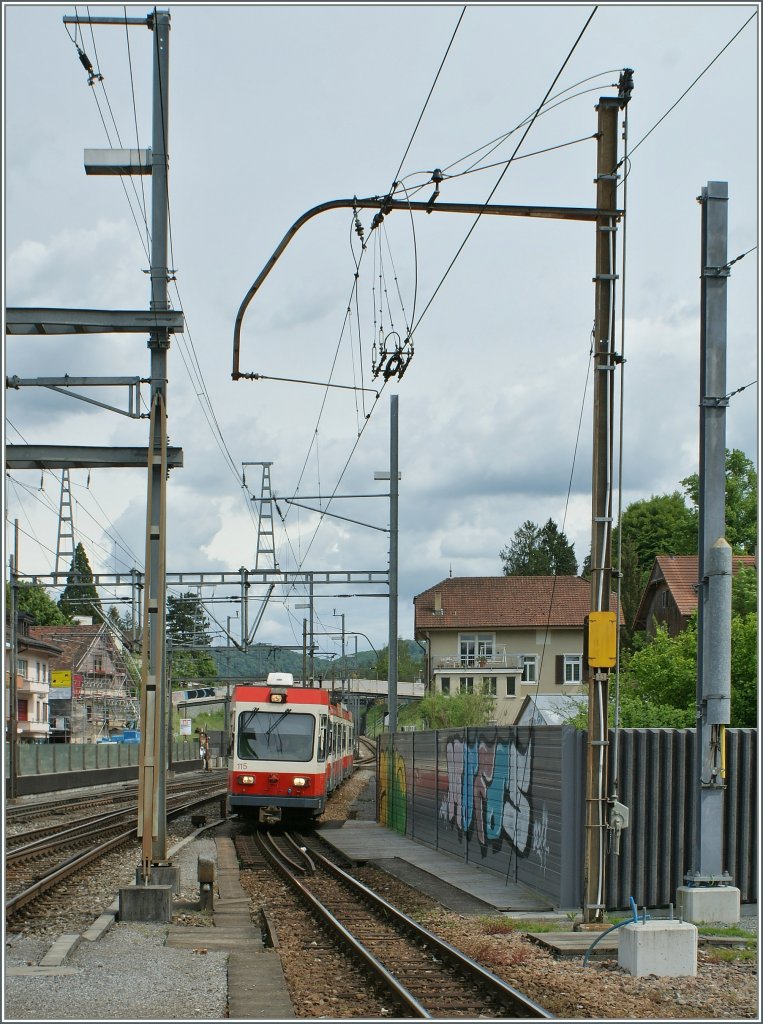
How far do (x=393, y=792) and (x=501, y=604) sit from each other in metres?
40.5

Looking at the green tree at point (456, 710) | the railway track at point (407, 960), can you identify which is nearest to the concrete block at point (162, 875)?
the railway track at point (407, 960)

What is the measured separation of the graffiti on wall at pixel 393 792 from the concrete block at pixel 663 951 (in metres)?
16.0

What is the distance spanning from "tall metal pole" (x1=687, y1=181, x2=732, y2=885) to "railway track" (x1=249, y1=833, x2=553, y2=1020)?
2.86 meters

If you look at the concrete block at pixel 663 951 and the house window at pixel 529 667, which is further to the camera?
the house window at pixel 529 667

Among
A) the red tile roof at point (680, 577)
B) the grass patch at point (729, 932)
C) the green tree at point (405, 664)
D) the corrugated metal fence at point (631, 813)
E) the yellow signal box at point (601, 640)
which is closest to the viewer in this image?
the grass patch at point (729, 932)

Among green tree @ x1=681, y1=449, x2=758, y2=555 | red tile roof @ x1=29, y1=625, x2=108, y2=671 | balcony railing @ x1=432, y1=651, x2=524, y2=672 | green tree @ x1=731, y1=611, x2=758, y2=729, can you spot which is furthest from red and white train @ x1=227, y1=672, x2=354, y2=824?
red tile roof @ x1=29, y1=625, x2=108, y2=671

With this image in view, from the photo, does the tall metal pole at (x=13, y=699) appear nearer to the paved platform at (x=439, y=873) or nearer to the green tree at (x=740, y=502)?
the paved platform at (x=439, y=873)

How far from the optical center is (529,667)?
66.6m

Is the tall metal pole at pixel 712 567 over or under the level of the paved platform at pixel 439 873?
over

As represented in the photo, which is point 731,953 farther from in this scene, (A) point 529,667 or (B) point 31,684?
(B) point 31,684

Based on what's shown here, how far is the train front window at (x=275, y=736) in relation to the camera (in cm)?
2598

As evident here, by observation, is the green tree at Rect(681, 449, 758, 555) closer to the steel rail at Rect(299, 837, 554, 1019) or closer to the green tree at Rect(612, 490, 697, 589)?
the green tree at Rect(612, 490, 697, 589)

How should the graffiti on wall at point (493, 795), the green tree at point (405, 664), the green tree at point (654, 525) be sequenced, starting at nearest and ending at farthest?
the graffiti on wall at point (493, 795) → the green tree at point (654, 525) → the green tree at point (405, 664)

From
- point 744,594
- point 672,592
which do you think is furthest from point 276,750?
point 672,592
